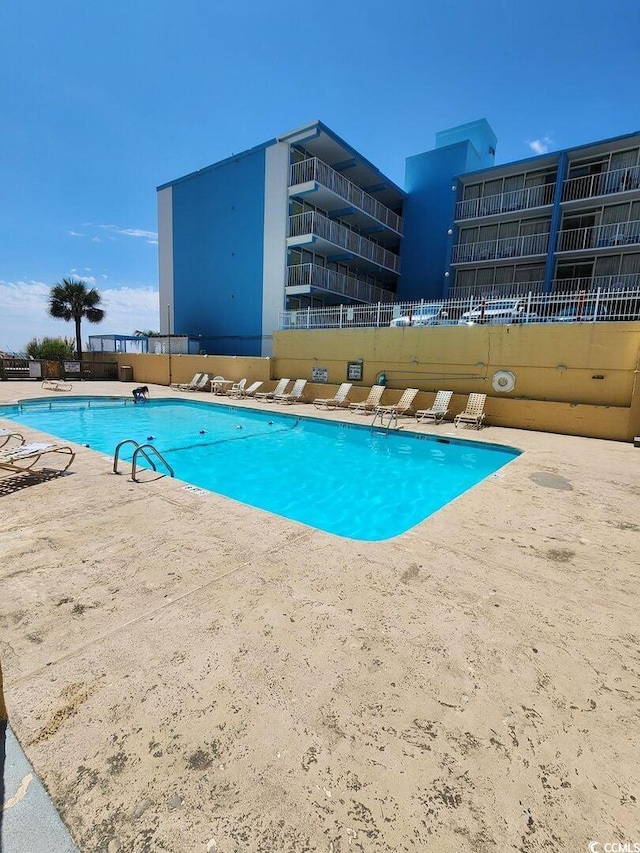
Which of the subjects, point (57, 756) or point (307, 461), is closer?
point (57, 756)

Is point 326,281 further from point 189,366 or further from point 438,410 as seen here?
point 438,410

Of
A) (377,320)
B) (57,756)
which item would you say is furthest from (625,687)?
(377,320)

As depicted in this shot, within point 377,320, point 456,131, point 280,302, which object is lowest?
point 377,320

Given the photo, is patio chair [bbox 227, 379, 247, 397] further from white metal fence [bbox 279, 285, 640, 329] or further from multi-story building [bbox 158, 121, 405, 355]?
multi-story building [bbox 158, 121, 405, 355]

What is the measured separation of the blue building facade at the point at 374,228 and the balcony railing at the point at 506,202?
6cm

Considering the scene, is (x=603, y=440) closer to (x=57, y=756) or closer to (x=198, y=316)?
(x=57, y=756)

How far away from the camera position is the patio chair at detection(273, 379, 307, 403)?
16234mm

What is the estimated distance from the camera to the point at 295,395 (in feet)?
53.5

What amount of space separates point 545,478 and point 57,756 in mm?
6569

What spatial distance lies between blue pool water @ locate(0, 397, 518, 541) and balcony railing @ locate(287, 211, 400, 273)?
438 inches

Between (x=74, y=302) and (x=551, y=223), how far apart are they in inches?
1153

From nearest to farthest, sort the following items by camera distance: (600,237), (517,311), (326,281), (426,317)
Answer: (517,311) < (426,317) < (600,237) < (326,281)

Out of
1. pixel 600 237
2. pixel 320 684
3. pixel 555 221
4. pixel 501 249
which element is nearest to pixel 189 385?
pixel 501 249

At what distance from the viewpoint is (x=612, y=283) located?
18109 millimetres
